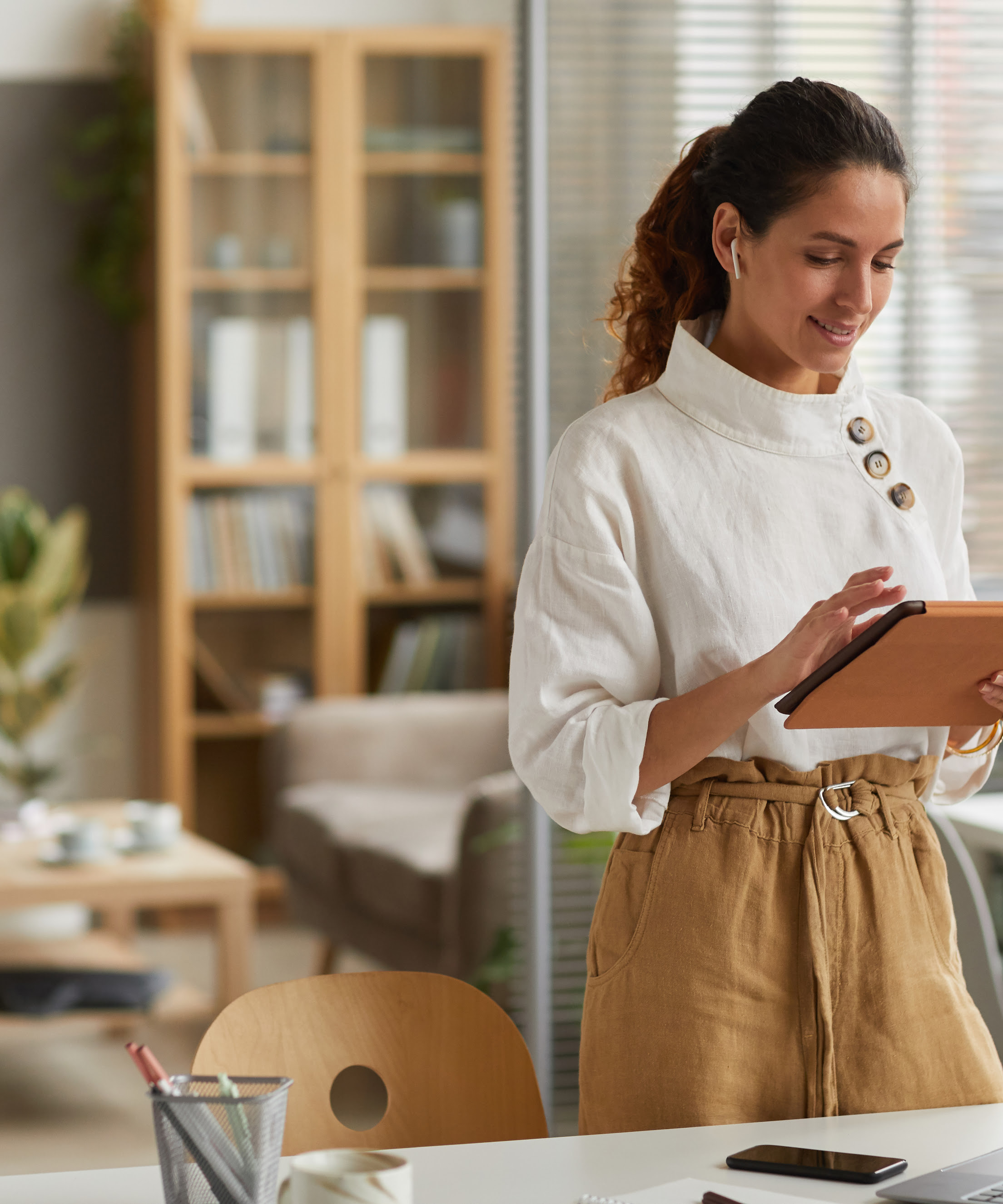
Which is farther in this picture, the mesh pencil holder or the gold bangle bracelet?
the gold bangle bracelet

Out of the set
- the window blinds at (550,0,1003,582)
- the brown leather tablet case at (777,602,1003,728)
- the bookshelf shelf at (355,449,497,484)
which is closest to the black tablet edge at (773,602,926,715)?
the brown leather tablet case at (777,602,1003,728)

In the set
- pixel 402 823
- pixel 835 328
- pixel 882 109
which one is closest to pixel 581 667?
pixel 835 328

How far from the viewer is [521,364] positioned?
7.77 ft

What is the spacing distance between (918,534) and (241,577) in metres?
3.44

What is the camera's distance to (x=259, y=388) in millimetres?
4598

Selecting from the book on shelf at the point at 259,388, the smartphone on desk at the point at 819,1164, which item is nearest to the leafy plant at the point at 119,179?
the book on shelf at the point at 259,388

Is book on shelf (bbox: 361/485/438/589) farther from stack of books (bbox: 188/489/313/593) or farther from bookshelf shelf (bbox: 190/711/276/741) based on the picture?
bookshelf shelf (bbox: 190/711/276/741)

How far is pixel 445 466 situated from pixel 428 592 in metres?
0.37

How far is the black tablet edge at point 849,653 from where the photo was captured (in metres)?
1.10

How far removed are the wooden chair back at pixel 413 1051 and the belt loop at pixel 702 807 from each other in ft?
0.71

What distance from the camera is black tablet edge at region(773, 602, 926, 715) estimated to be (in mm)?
1102

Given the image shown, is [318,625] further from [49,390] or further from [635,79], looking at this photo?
[635,79]

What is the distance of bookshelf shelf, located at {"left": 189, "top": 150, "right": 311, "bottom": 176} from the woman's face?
11.6ft

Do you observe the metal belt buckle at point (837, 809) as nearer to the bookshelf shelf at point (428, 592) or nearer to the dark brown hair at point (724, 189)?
the dark brown hair at point (724, 189)
